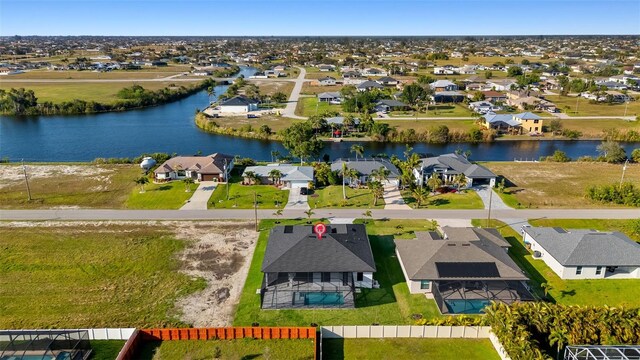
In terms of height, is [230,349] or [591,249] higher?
[591,249]

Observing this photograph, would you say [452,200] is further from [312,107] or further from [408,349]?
[312,107]

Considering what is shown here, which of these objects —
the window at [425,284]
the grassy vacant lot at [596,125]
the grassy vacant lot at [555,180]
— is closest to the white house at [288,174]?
the grassy vacant lot at [555,180]

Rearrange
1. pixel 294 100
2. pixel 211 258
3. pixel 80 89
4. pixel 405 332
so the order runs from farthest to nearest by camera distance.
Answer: pixel 80 89 < pixel 294 100 < pixel 211 258 < pixel 405 332

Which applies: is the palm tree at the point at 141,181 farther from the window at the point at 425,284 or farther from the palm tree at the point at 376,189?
the window at the point at 425,284

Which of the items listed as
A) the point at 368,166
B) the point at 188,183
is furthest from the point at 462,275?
the point at 188,183

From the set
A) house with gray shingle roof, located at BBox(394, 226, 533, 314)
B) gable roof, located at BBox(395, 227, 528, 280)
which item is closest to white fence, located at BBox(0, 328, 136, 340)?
house with gray shingle roof, located at BBox(394, 226, 533, 314)
